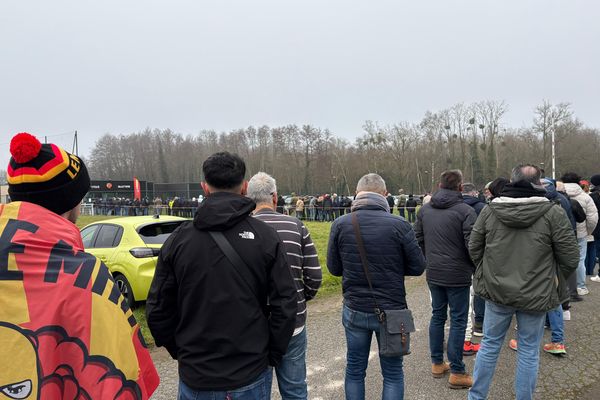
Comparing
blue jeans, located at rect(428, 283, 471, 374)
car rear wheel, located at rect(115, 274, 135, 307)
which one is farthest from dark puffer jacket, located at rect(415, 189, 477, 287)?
car rear wheel, located at rect(115, 274, 135, 307)

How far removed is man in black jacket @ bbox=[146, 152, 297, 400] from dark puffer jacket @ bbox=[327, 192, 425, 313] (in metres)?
1.04

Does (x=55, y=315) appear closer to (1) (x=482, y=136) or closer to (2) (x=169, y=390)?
(2) (x=169, y=390)

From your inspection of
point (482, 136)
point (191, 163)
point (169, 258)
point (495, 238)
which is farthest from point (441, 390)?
point (191, 163)

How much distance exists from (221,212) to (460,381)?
302cm

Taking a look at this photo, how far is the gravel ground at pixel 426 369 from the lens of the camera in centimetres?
361

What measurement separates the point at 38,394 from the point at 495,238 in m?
3.12

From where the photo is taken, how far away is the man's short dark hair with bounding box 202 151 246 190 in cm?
216

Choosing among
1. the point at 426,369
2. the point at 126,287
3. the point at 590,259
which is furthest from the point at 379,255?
the point at 590,259

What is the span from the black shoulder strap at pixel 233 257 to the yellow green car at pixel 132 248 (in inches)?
173

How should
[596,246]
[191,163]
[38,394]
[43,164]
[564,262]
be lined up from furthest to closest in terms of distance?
[191,163], [596,246], [564,262], [43,164], [38,394]

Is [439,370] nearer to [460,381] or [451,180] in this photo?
[460,381]

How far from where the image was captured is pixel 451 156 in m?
53.9

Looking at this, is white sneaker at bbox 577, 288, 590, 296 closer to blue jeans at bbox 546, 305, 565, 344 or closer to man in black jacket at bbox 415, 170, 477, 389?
blue jeans at bbox 546, 305, 565, 344

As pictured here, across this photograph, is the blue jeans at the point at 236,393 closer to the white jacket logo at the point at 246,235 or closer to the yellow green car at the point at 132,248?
the white jacket logo at the point at 246,235
